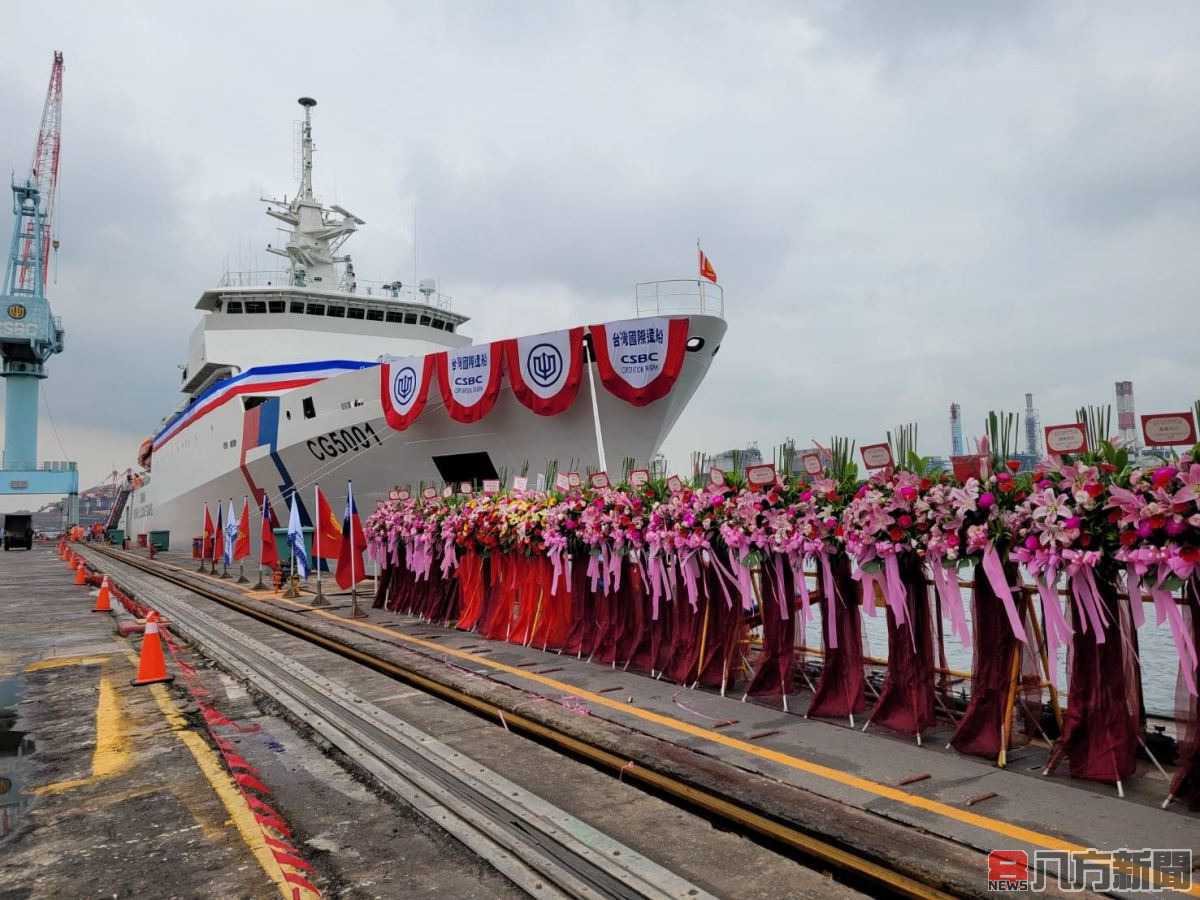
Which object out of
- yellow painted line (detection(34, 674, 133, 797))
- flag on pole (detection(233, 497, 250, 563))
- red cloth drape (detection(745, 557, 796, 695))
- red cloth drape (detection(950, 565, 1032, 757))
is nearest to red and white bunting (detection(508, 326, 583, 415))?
red cloth drape (detection(745, 557, 796, 695))

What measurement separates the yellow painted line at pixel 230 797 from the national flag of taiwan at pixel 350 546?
20.5 feet

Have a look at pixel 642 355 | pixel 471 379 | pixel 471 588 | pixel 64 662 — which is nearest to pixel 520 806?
pixel 471 588

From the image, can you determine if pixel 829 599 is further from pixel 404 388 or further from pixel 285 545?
pixel 285 545

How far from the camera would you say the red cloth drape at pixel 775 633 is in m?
5.54

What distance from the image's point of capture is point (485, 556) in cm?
919

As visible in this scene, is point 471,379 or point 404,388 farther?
point 404,388

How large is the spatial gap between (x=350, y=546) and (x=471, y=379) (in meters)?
3.59

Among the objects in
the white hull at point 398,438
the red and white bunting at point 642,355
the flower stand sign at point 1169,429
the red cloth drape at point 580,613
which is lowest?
the red cloth drape at point 580,613

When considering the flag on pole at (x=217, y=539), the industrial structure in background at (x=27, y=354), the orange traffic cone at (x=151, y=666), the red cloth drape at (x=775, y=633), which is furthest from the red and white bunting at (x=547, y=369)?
the industrial structure in background at (x=27, y=354)

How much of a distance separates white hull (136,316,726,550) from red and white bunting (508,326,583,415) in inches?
15.6

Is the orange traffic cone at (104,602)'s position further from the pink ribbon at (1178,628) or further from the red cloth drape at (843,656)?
the pink ribbon at (1178,628)

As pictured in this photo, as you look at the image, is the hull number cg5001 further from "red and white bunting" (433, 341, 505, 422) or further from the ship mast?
the ship mast

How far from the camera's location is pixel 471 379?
13625mm

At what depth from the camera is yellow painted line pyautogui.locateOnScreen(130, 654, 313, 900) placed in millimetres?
3209
